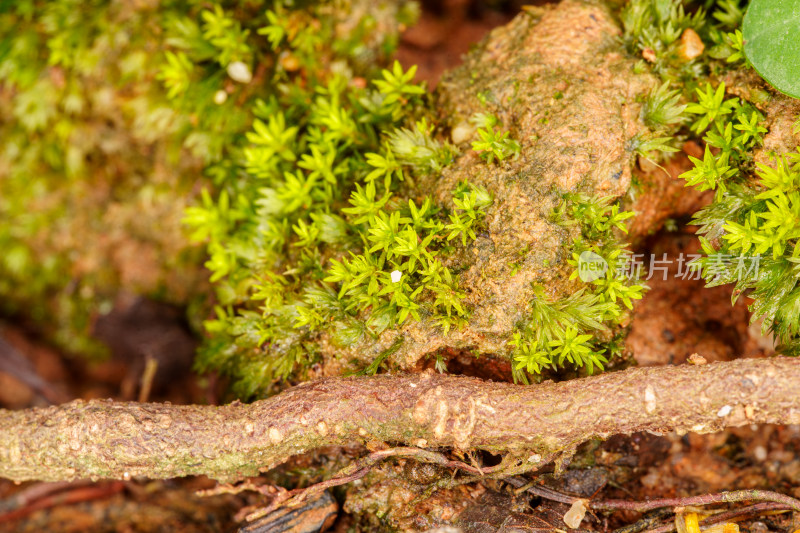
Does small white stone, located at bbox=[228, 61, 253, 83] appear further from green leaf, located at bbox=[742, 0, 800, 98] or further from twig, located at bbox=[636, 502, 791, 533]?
twig, located at bbox=[636, 502, 791, 533]

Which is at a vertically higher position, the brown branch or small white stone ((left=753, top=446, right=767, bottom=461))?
the brown branch

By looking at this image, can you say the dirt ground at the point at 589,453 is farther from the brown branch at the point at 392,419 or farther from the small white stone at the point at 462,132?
the small white stone at the point at 462,132

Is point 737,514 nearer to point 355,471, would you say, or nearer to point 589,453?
point 589,453

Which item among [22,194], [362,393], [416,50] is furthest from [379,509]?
[22,194]

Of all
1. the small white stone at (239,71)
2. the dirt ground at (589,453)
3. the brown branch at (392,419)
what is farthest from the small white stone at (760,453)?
the small white stone at (239,71)

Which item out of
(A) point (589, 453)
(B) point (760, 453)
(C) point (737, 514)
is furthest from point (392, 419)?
(B) point (760, 453)

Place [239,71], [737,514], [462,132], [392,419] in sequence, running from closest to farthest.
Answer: [392,419] < [737,514] < [462,132] < [239,71]

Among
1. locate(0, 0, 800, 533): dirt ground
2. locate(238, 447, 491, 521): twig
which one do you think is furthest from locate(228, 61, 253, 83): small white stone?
locate(238, 447, 491, 521): twig
